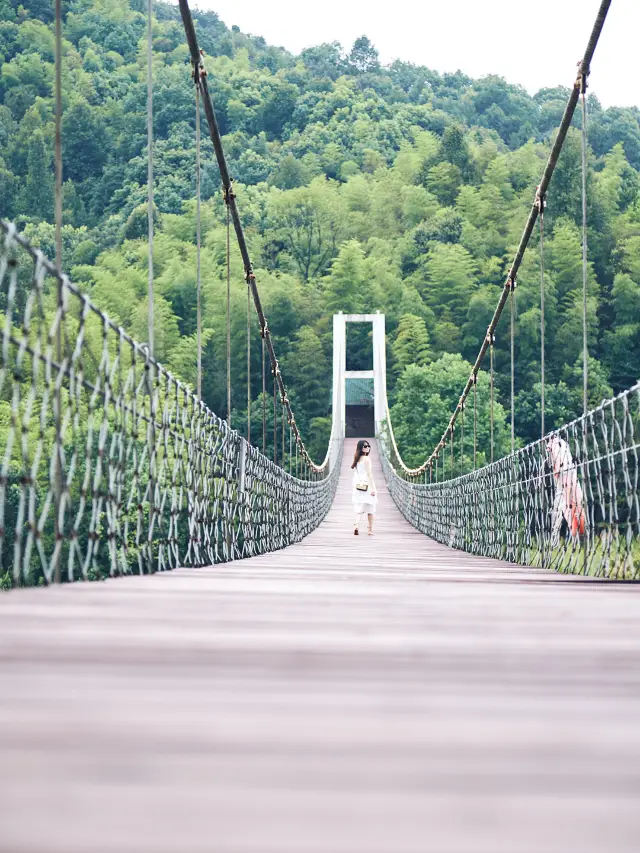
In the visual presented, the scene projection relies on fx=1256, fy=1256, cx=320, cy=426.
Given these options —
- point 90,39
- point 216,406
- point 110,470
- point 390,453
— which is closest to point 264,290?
point 216,406

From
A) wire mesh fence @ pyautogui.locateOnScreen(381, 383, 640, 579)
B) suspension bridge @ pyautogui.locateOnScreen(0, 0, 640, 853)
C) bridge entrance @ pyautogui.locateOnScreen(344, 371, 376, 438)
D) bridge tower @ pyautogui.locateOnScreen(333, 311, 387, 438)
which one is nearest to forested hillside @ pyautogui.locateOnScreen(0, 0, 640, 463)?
bridge entrance @ pyautogui.locateOnScreen(344, 371, 376, 438)

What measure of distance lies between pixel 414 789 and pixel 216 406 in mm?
42215

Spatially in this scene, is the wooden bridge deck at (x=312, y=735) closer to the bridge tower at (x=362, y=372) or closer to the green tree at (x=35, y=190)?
the green tree at (x=35, y=190)

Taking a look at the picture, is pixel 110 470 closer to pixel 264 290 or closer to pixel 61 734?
pixel 61 734

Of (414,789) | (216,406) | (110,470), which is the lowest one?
(414,789)

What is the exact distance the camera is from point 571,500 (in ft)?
17.4

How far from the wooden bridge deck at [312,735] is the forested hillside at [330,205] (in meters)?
20.5

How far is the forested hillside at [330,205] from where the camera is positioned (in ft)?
104

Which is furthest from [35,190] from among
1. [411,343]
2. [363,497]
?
[411,343]

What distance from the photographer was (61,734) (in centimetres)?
80

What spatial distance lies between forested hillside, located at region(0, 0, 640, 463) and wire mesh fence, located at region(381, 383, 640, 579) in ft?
47.9

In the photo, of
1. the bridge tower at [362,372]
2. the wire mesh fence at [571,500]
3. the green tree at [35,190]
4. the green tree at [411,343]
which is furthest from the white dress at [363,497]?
the green tree at [411,343]

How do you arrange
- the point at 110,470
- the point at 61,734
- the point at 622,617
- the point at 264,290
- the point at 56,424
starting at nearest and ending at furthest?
the point at 61,734 < the point at 622,617 < the point at 56,424 < the point at 110,470 < the point at 264,290

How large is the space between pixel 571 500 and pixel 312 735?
4.61 meters
